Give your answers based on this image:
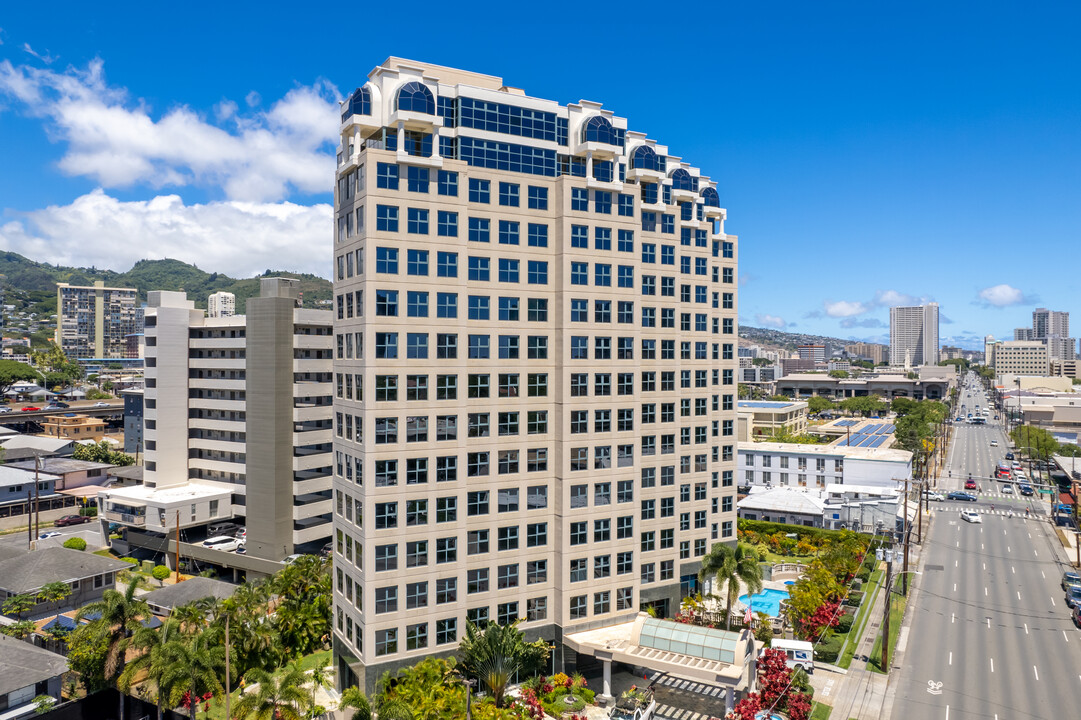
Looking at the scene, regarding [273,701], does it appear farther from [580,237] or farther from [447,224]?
[580,237]

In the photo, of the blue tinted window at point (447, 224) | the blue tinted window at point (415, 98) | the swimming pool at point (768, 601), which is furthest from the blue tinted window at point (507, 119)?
the swimming pool at point (768, 601)

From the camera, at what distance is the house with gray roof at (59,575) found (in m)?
65.3

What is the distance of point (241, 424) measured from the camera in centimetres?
8638

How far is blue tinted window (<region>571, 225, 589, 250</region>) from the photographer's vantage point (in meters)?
54.6

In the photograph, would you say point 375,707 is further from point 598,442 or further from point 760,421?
point 760,421

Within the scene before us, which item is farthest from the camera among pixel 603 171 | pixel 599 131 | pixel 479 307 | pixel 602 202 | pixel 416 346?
pixel 603 171

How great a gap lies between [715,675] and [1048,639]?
38660mm

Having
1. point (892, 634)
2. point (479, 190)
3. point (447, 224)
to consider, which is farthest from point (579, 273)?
point (892, 634)

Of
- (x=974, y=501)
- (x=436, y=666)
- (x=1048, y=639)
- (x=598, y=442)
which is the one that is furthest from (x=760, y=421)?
(x=436, y=666)

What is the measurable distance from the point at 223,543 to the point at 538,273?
57.6 m

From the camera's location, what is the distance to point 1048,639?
61.6 m

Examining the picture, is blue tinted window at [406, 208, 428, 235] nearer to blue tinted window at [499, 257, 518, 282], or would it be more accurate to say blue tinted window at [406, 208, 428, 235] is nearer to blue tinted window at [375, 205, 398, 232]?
blue tinted window at [375, 205, 398, 232]

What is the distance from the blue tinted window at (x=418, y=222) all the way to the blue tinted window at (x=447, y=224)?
1.12 metres

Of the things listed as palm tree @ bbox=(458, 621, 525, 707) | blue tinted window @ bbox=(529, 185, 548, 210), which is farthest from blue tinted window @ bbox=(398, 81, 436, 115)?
palm tree @ bbox=(458, 621, 525, 707)
